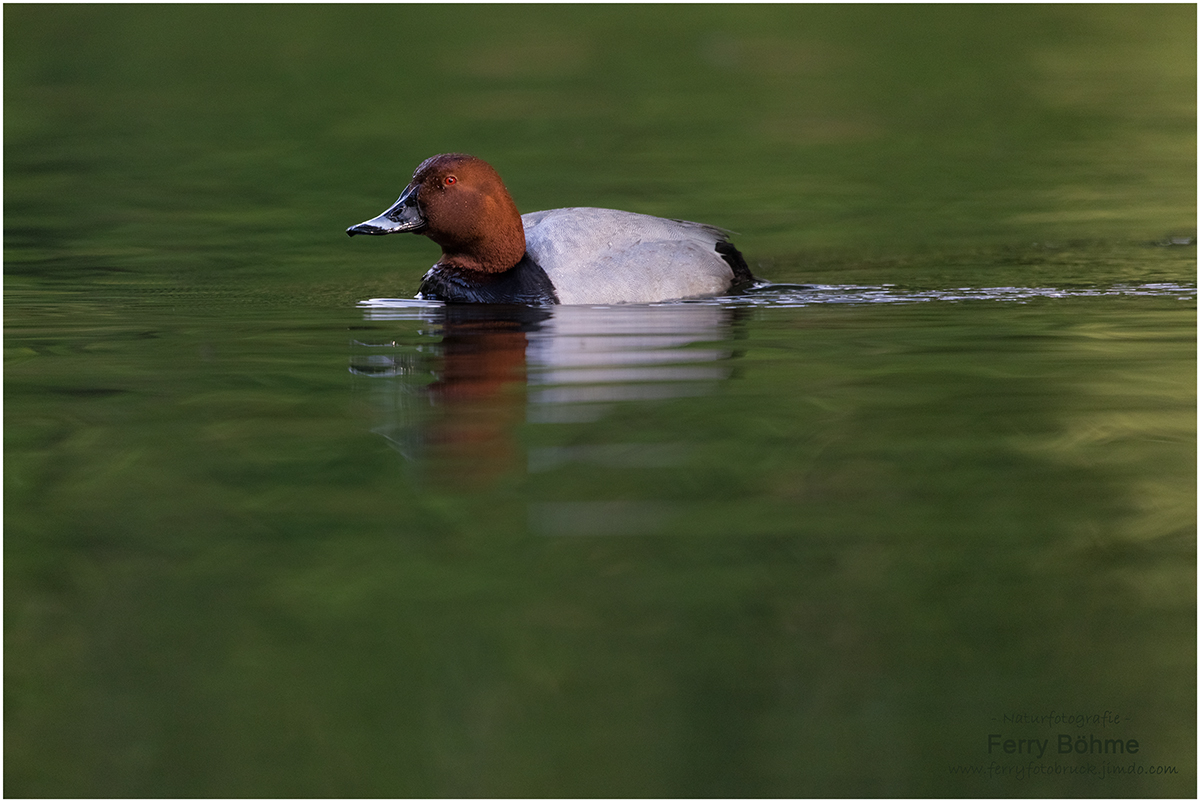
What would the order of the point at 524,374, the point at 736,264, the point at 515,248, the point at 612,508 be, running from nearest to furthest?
the point at 612,508
the point at 524,374
the point at 515,248
the point at 736,264

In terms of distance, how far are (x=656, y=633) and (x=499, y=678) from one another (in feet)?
1.44

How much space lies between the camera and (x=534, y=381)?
6.38 m

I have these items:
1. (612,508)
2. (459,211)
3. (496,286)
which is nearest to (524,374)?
(612,508)

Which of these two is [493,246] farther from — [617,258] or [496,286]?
[617,258]

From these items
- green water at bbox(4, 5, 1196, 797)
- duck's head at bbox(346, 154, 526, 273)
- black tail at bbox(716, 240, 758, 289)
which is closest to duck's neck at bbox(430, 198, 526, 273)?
duck's head at bbox(346, 154, 526, 273)

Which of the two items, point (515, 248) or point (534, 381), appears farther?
point (515, 248)

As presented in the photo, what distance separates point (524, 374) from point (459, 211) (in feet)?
7.30

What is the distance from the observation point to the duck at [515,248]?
27.9ft

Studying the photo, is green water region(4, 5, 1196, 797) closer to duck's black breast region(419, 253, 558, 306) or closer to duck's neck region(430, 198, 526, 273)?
duck's black breast region(419, 253, 558, 306)

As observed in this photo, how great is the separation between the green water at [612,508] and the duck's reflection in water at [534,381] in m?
0.03

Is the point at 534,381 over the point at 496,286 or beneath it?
beneath

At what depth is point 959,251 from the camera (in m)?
10.0

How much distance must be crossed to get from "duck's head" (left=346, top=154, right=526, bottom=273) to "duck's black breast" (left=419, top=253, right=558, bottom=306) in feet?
0.33

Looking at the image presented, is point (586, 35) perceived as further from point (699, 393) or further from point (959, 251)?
point (699, 393)
